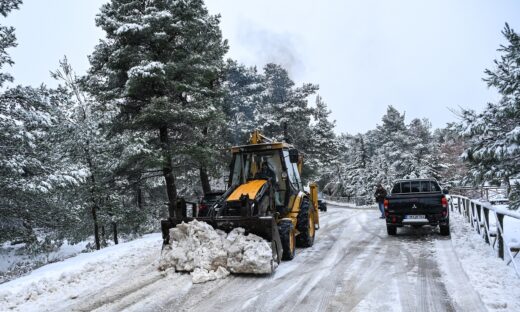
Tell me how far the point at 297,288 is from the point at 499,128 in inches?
242

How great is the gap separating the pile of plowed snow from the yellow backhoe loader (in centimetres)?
26

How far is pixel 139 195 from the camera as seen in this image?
20.8 meters

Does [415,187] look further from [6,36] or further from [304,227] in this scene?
[6,36]

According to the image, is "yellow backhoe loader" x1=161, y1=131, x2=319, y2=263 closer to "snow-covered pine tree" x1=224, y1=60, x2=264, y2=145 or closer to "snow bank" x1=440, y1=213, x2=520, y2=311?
"snow bank" x1=440, y1=213, x2=520, y2=311

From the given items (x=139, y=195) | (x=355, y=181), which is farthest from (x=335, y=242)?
(x=355, y=181)

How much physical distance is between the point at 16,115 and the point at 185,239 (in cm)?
791

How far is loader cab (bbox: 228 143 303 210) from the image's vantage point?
9.56m

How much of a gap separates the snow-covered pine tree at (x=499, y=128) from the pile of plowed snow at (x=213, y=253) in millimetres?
5339

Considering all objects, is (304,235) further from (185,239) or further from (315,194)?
(185,239)

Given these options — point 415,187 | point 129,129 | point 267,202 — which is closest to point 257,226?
point 267,202

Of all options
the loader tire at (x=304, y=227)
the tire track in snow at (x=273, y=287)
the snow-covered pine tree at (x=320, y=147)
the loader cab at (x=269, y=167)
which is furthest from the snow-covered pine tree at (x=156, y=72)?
the snow-covered pine tree at (x=320, y=147)

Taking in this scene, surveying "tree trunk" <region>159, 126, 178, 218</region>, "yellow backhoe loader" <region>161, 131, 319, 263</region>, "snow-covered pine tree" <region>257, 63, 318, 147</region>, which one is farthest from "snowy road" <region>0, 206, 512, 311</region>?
"snow-covered pine tree" <region>257, 63, 318, 147</region>

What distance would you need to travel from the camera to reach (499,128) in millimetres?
8422

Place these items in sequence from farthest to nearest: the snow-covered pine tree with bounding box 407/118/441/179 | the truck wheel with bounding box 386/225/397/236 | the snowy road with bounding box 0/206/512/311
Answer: the snow-covered pine tree with bounding box 407/118/441/179
the truck wheel with bounding box 386/225/397/236
the snowy road with bounding box 0/206/512/311
